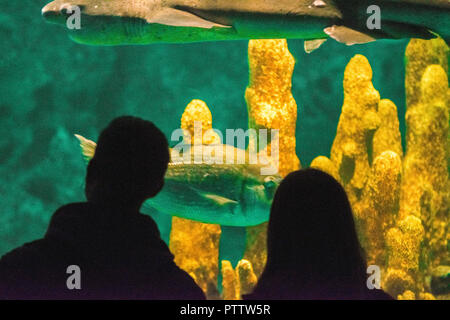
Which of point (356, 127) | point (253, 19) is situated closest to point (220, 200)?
point (253, 19)

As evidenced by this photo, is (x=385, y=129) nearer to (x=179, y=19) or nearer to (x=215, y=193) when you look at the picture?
(x=215, y=193)

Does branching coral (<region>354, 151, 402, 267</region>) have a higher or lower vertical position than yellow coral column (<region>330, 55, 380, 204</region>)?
lower

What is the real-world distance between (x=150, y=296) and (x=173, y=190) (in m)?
1.54

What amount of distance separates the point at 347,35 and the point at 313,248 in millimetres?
1081

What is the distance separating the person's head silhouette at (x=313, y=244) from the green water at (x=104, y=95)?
208 inches

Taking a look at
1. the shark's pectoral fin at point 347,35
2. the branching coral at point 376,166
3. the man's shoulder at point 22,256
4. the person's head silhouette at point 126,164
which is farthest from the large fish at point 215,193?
the man's shoulder at point 22,256

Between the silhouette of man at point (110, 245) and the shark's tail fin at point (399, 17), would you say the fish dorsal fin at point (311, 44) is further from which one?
the silhouette of man at point (110, 245)

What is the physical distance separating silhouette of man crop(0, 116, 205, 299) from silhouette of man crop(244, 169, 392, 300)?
0.79ft

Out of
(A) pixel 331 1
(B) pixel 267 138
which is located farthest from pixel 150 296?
(B) pixel 267 138

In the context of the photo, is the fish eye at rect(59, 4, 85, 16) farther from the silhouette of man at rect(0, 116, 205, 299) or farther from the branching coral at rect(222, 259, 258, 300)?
the branching coral at rect(222, 259, 258, 300)

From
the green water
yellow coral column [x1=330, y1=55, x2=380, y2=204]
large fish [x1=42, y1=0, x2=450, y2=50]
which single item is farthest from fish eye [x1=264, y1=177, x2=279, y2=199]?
the green water

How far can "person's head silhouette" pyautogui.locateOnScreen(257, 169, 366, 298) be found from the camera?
1.34 m

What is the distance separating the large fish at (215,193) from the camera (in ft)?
9.30

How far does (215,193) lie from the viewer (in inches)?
114
